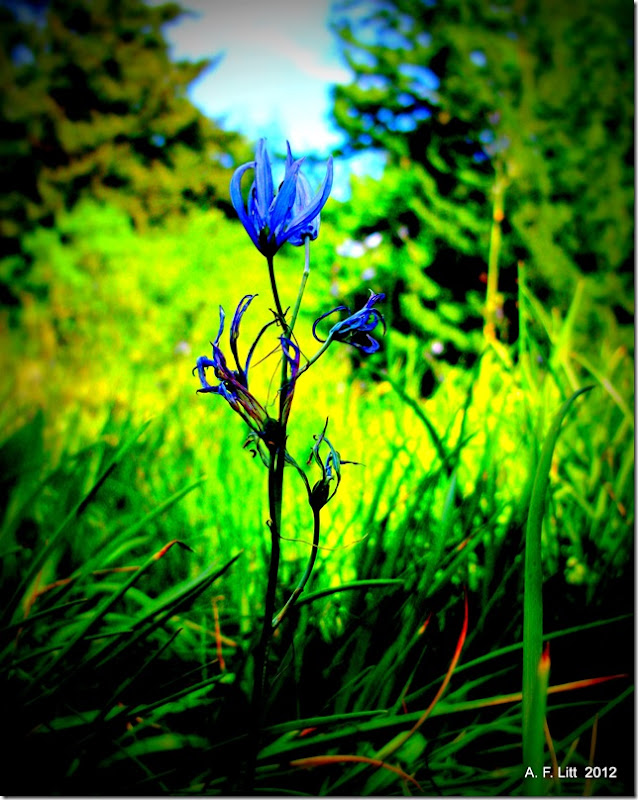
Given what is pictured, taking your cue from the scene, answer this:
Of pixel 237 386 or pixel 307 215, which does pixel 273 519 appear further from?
pixel 307 215

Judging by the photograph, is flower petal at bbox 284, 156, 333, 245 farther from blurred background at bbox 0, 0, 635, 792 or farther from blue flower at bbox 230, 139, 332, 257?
blurred background at bbox 0, 0, 635, 792

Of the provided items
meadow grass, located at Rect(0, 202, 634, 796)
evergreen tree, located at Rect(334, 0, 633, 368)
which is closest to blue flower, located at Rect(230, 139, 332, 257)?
meadow grass, located at Rect(0, 202, 634, 796)

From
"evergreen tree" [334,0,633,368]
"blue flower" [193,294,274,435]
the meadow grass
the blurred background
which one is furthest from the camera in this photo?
"evergreen tree" [334,0,633,368]

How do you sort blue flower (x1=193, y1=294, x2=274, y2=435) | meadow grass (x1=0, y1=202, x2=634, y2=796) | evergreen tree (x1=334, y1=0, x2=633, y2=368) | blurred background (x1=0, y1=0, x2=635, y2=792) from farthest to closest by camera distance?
evergreen tree (x1=334, y1=0, x2=633, y2=368) < blurred background (x1=0, y1=0, x2=635, y2=792) < meadow grass (x1=0, y1=202, x2=634, y2=796) < blue flower (x1=193, y1=294, x2=274, y2=435)

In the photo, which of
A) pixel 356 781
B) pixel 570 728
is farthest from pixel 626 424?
pixel 356 781

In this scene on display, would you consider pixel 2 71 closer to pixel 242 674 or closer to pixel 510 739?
pixel 242 674

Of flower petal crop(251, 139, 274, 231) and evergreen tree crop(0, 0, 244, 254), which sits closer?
flower petal crop(251, 139, 274, 231)
